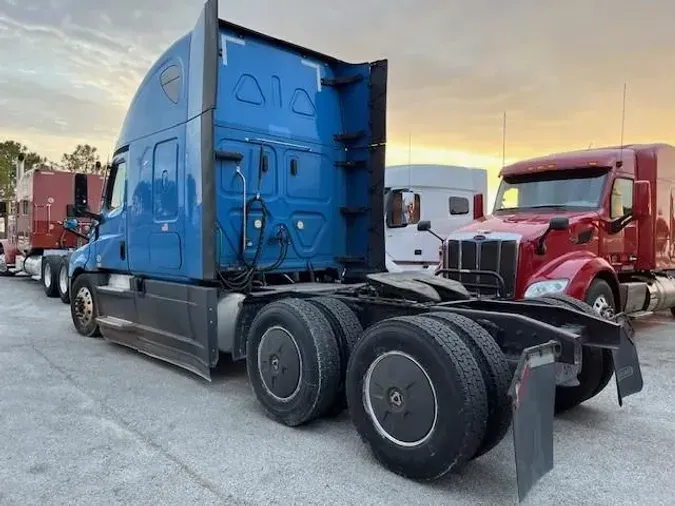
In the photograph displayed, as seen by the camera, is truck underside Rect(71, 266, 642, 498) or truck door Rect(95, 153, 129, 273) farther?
truck door Rect(95, 153, 129, 273)

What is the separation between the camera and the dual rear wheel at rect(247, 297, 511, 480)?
10.6 feet

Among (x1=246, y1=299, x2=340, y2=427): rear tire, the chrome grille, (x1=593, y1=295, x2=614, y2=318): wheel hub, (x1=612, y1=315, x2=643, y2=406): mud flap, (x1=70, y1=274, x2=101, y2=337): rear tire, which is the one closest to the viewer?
(x1=612, y1=315, x2=643, y2=406): mud flap

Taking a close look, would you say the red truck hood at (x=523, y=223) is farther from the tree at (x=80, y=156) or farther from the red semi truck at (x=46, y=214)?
the tree at (x=80, y=156)

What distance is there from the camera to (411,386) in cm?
347

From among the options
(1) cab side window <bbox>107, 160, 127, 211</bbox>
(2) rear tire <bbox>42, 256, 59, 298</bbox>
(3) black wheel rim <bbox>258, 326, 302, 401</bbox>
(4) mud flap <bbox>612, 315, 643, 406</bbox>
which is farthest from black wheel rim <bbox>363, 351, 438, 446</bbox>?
(2) rear tire <bbox>42, 256, 59, 298</bbox>

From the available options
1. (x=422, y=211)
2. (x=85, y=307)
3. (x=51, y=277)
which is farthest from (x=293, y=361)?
(x=51, y=277)

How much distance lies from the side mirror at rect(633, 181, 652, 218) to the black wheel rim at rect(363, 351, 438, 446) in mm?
6147

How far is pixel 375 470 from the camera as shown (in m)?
3.63

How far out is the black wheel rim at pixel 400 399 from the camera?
3.39 m

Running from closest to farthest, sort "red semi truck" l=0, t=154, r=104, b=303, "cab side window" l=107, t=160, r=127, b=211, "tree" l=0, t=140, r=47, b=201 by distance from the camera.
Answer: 1. "cab side window" l=107, t=160, r=127, b=211
2. "red semi truck" l=0, t=154, r=104, b=303
3. "tree" l=0, t=140, r=47, b=201

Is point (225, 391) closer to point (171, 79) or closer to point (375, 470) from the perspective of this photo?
point (375, 470)

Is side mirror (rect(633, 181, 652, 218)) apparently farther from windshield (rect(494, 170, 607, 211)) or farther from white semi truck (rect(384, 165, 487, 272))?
white semi truck (rect(384, 165, 487, 272))

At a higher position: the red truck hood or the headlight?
the red truck hood

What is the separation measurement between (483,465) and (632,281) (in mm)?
6377
